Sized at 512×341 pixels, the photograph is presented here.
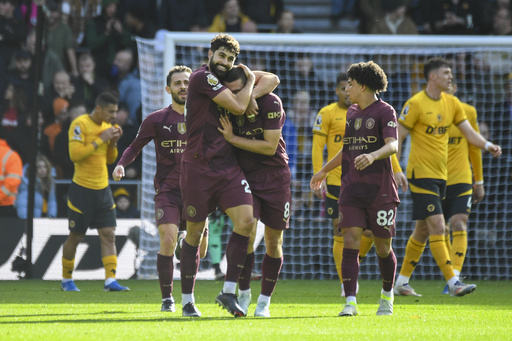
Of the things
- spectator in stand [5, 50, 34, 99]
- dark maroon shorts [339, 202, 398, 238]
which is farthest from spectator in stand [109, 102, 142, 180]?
dark maroon shorts [339, 202, 398, 238]

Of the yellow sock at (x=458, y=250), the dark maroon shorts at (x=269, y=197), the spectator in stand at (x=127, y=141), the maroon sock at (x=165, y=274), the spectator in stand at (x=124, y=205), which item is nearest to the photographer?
the dark maroon shorts at (x=269, y=197)

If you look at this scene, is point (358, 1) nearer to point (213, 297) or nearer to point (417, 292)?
point (417, 292)

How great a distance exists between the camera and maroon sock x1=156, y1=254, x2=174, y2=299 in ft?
22.8

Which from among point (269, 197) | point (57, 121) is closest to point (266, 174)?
point (269, 197)

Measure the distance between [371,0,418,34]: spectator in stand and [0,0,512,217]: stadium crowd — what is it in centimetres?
2

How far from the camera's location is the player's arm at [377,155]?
20.6ft

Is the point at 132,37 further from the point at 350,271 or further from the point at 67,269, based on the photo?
the point at 350,271

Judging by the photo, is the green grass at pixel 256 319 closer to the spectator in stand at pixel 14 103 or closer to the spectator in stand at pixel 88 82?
the spectator in stand at pixel 14 103

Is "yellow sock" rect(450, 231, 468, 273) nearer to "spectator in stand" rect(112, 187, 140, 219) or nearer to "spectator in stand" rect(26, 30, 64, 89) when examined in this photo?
"spectator in stand" rect(112, 187, 140, 219)

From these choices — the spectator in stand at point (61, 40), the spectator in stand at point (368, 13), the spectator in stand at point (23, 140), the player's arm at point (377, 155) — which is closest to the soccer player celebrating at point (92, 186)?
the spectator in stand at point (23, 140)

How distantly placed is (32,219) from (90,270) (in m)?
1.02

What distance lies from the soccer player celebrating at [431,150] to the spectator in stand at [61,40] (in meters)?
7.26

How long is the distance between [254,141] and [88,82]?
8409 millimetres

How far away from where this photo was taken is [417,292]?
9.69 meters
